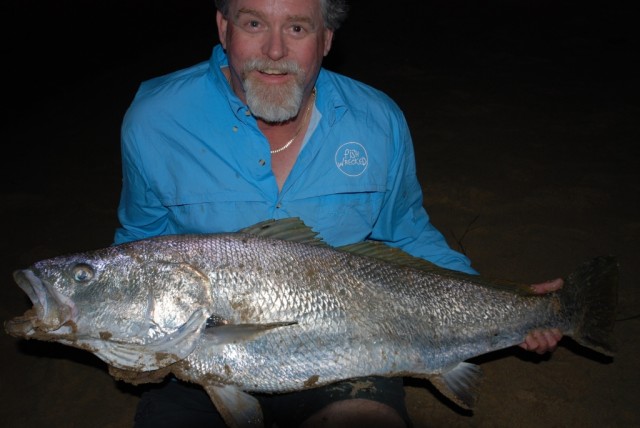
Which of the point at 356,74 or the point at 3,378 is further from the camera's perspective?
the point at 356,74

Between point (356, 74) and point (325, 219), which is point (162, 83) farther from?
point (356, 74)

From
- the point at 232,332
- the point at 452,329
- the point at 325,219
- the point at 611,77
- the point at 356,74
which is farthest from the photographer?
the point at 356,74

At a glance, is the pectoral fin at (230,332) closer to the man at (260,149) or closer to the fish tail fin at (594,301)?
the man at (260,149)

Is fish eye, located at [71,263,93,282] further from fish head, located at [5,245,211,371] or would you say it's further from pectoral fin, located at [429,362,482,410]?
pectoral fin, located at [429,362,482,410]

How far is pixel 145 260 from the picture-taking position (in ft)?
7.73

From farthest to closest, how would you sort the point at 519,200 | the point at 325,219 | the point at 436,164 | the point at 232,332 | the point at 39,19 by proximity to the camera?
the point at 39,19 → the point at 436,164 → the point at 519,200 → the point at 325,219 → the point at 232,332

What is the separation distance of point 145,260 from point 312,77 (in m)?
1.37

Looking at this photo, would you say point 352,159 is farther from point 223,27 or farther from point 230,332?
point 230,332

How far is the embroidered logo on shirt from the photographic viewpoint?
295 cm

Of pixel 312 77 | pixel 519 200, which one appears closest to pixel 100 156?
pixel 312 77

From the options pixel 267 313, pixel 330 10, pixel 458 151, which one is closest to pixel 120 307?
pixel 267 313

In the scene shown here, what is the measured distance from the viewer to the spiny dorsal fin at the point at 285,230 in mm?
2574

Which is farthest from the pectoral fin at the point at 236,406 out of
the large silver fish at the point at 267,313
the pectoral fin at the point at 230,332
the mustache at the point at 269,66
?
the mustache at the point at 269,66

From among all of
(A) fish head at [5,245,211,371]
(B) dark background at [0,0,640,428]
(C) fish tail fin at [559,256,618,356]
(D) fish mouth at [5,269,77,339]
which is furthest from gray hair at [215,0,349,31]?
(B) dark background at [0,0,640,428]
